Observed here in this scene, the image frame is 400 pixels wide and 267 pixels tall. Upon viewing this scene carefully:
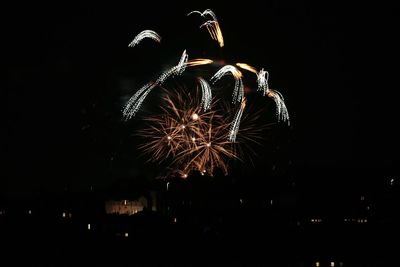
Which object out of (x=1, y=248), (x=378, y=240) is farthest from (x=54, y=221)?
(x=378, y=240)

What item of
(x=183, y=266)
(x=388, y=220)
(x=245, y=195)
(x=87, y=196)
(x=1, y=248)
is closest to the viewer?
(x=183, y=266)

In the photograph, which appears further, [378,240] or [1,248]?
[1,248]

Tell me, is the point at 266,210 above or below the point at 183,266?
above

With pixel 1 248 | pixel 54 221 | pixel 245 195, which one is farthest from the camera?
pixel 245 195

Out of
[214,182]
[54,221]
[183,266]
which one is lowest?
[183,266]

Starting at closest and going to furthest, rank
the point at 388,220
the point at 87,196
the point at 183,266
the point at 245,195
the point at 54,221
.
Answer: the point at 183,266
the point at 388,220
the point at 54,221
the point at 245,195
the point at 87,196

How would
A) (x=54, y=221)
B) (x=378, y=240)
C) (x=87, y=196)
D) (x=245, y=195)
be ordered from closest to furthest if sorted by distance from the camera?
(x=378, y=240)
(x=54, y=221)
(x=245, y=195)
(x=87, y=196)

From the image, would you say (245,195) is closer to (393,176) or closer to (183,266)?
(393,176)

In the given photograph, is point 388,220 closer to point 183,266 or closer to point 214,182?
point 183,266

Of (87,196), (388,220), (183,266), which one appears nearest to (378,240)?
(388,220)
